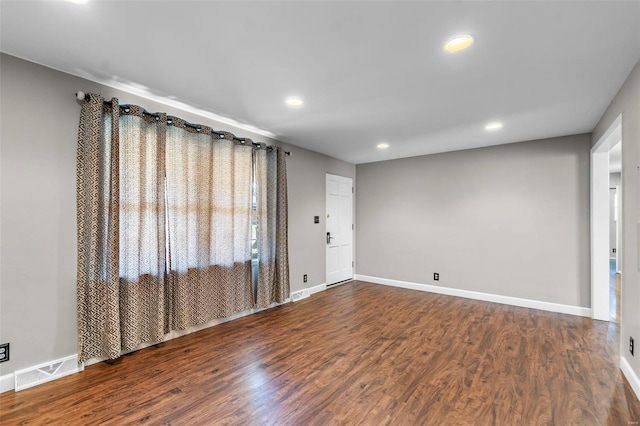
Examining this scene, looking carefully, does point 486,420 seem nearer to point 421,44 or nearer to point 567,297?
point 421,44

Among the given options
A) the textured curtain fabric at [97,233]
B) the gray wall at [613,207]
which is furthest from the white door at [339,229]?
the gray wall at [613,207]

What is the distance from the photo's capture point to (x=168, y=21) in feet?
6.13

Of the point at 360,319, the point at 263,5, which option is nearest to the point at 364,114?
the point at 263,5

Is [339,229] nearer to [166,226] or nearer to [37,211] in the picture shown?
[166,226]

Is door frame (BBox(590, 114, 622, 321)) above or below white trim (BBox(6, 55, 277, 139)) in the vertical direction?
below

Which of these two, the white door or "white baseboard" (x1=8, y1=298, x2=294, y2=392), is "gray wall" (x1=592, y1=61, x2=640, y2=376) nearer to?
"white baseboard" (x1=8, y1=298, x2=294, y2=392)

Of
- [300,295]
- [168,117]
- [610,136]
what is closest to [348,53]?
[168,117]

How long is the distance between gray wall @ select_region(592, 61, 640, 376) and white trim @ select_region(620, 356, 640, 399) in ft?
0.15

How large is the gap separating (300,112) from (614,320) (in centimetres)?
499

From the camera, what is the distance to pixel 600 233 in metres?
3.93

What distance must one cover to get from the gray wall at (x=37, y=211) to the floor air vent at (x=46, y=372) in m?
0.05

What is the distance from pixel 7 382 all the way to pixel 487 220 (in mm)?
6012

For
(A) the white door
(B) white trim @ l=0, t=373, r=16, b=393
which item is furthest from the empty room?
(A) the white door

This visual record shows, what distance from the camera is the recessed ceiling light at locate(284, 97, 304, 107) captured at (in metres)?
3.07
